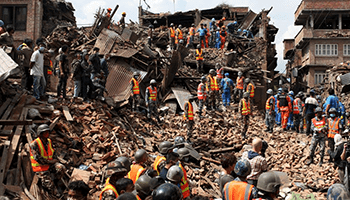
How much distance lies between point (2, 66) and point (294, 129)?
11.8m

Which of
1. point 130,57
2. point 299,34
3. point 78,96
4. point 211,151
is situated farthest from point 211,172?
point 299,34

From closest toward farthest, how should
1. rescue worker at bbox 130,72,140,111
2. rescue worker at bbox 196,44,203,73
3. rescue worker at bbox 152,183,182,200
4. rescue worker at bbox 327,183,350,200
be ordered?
rescue worker at bbox 152,183,182,200
rescue worker at bbox 327,183,350,200
rescue worker at bbox 130,72,140,111
rescue worker at bbox 196,44,203,73

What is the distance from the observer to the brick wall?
21859 mm

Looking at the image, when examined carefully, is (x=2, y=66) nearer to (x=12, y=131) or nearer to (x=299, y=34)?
(x=12, y=131)

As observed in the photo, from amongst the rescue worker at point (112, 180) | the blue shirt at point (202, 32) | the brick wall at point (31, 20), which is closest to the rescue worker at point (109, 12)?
the brick wall at point (31, 20)

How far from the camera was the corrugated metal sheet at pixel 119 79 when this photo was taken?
1483 centimetres

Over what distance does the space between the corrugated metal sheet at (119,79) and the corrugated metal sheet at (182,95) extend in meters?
1.90

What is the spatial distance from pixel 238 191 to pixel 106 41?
1366 cm

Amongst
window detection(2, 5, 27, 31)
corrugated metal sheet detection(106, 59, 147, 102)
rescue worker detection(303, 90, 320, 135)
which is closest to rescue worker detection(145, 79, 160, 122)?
corrugated metal sheet detection(106, 59, 147, 102)

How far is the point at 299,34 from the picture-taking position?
3209 centimetres

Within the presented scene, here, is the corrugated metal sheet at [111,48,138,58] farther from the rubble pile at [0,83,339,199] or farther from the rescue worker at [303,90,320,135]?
the rescue worker at [303,90,320,135]

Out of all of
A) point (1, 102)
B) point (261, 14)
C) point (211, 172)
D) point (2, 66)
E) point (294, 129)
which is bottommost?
point (211, 172)

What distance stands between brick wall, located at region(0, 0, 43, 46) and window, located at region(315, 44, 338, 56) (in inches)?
880

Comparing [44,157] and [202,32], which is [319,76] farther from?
[44,157]
